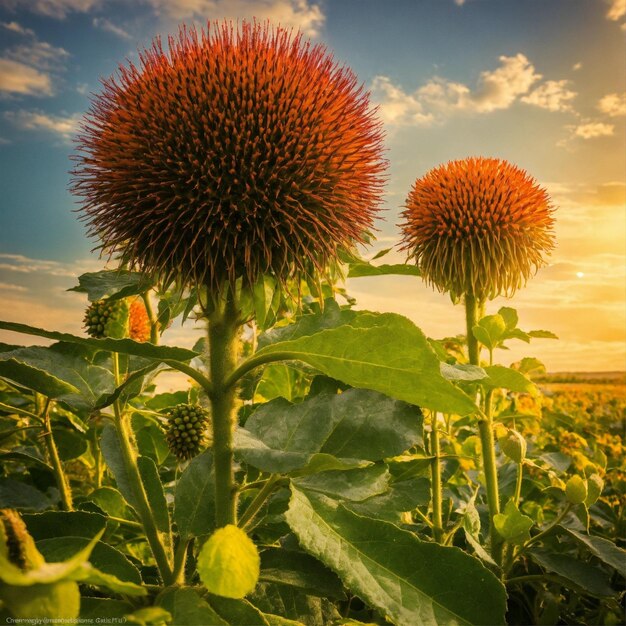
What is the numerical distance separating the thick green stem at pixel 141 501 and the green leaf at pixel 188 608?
235mm

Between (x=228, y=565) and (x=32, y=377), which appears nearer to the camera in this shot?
(x=228, y=565)

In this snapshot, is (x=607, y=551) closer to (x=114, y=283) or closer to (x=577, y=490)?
(x=577, y=490)

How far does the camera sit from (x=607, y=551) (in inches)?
67.7

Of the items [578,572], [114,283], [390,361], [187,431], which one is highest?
[114,283]

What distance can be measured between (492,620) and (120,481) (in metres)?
0.91

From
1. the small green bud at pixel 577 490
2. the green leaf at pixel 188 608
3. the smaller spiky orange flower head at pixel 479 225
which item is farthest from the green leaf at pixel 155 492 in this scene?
the smaller spiky orange flower head at pixel 479 225

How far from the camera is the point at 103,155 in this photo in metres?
1.46

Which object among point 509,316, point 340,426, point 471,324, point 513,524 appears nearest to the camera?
point 340,426

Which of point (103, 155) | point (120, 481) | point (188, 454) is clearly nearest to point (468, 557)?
point (120, 481)

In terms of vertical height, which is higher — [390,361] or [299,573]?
[390,361]

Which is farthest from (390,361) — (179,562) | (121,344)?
(179,562)

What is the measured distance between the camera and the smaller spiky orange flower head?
235 centimetres

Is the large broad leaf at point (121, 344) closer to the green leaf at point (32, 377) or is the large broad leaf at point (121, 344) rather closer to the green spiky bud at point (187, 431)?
the green leaf at point (32, 377)

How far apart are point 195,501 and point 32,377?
0.46m
